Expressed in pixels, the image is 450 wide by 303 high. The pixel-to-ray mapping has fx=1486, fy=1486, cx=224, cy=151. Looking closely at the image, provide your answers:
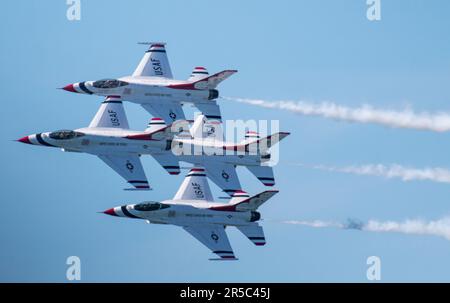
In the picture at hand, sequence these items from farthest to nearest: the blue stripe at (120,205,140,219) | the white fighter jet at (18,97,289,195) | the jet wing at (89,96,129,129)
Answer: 1. the jet wing at (89,96,129,129)
2. the blue stripe at (120,205,140,219)
3. the white fighter jet at (18,97,289,195)

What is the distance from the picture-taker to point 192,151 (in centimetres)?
11481

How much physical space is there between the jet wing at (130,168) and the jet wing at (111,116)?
2710mm

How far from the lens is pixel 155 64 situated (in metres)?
120

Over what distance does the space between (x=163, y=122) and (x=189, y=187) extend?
5.39 metres

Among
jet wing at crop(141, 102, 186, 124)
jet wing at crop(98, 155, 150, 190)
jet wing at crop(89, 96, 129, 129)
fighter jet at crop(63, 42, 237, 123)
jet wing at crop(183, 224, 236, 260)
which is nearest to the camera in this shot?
jet wing at crop(183, 224, 236, 260)

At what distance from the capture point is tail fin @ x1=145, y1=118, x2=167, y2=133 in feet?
371

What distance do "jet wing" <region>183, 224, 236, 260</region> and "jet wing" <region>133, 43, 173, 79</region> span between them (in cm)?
1385

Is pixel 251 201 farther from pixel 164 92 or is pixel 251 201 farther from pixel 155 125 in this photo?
pixel 164 92

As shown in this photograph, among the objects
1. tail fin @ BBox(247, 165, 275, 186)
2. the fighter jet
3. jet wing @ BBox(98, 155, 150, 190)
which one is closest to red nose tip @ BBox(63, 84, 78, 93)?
the fighter jet

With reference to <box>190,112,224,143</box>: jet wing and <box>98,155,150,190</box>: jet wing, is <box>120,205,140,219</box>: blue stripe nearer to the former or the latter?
<box>98,155,150,190</box>: jet wing

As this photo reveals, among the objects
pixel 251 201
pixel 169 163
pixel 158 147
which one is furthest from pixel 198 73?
A: pixel 251 201
